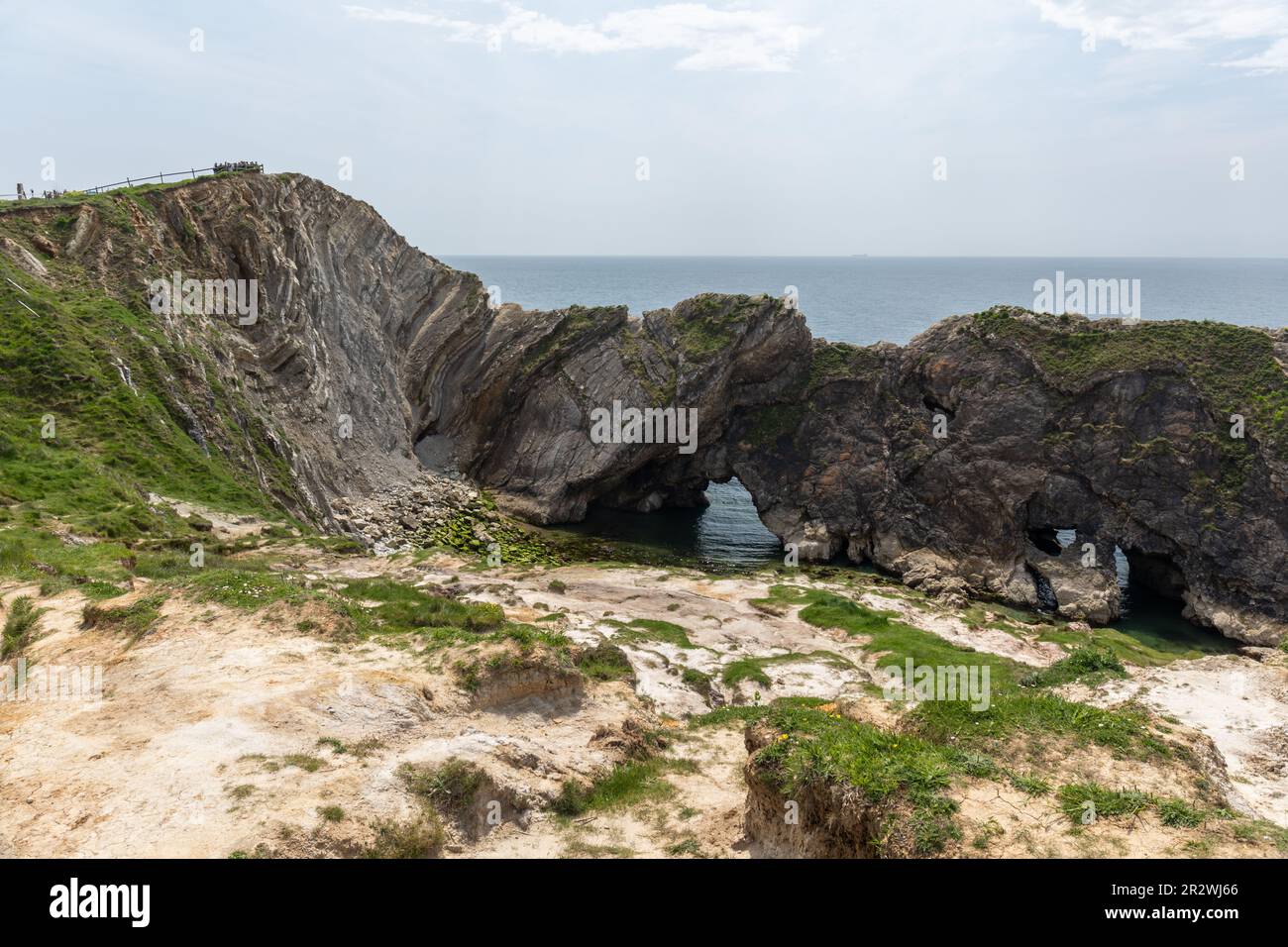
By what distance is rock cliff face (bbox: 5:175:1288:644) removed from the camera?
160ft

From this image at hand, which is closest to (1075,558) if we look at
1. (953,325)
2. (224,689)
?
(953,325)

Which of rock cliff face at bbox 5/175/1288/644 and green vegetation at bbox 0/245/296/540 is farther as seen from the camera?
rock cliff face at bbox 5/175/1288/644

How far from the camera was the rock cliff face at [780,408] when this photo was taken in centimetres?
4891

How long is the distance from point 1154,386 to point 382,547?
5450 cm

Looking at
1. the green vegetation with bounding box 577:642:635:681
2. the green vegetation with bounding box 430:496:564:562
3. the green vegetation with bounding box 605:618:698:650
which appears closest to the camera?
the green vegetation with bounding box 577:642:635:681

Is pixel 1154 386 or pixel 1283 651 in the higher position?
pixel 1154 386

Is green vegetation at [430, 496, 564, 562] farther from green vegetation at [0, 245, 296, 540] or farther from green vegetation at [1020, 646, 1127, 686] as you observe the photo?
green vegetation at [1020, 646, 1127, 686]

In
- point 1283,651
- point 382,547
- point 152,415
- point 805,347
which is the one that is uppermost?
point 805,347

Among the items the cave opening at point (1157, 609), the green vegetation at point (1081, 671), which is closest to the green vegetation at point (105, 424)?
the green vegetation at point (1081, 671)

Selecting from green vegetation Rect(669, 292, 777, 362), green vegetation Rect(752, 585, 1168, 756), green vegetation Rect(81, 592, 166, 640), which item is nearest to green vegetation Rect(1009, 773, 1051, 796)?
green vegetation Rect(752, 585, 1168, 756)
